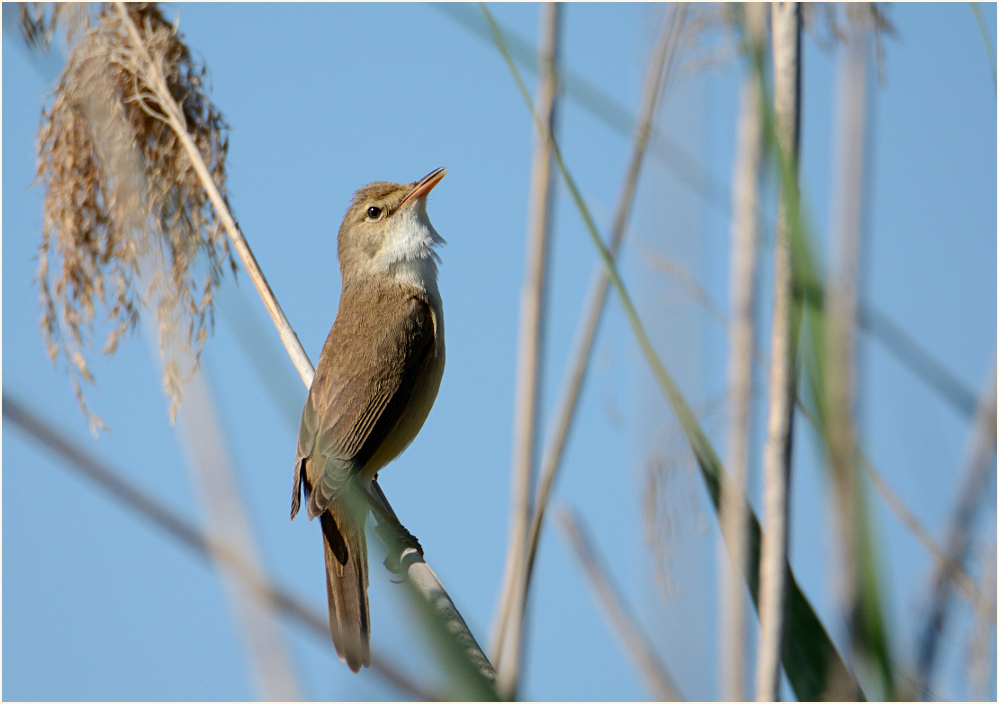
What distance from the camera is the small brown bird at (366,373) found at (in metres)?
2.56

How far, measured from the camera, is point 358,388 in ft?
9.59

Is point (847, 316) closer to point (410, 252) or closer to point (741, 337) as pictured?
point (741, 337)

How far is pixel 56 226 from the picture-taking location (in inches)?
92.4

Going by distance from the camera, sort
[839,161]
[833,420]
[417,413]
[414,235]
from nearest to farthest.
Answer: [833,420] < [839,161] < [417,413] < [414,235]

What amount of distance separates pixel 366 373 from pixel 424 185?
0.84 metres

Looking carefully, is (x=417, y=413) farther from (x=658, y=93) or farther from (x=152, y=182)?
(x=658, y=93)

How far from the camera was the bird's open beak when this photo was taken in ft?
10.9

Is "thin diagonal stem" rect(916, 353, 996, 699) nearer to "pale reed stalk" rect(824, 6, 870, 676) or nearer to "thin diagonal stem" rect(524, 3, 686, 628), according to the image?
"pale reed stalk" rect(824, 6, 870, 676)

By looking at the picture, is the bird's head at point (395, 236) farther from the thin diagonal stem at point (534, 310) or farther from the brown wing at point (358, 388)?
the thin diagonal stem at point (534, 310)

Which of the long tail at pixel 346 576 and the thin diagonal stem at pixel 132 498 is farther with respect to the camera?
the long tail at pixel 346 576

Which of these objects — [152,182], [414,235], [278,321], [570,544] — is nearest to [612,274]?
[570,544]

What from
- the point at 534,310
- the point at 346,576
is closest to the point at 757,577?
the point at 534,310

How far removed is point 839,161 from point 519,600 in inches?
51.5

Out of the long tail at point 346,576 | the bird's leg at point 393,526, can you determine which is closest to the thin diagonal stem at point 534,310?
the long tail at point 346,576
